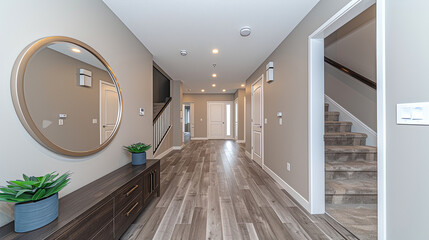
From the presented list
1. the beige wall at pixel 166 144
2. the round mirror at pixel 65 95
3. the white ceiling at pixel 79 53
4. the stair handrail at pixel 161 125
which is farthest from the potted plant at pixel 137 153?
the beige wall at pixel 166 144

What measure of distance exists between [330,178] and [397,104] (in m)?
1.61

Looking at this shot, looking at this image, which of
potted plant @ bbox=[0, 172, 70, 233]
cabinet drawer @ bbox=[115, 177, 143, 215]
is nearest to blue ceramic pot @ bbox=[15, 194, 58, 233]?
potted plant @ bbox=[0, 172, 70, 233]

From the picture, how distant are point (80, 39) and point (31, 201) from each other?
1.36 metres

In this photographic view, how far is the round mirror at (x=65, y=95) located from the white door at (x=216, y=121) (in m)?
6.75

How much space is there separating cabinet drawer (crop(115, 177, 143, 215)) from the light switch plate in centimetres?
Result: 217

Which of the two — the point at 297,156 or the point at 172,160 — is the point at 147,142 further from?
the point at 297,156

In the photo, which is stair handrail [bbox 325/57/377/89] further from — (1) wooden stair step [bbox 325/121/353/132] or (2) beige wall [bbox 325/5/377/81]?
(1) wooden stair step [bbox 325/121/353/132]

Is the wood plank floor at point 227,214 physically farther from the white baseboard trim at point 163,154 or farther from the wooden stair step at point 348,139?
the white baseboard trim at point 163,154

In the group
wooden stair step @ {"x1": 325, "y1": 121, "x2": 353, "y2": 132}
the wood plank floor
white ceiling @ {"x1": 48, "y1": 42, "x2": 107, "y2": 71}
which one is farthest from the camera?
wooden stair step @ {"x1": 325, "y1": 121, "x2": 353, "y2": 132}

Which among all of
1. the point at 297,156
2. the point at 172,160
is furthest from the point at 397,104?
the point at 172,160

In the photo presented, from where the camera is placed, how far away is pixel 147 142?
9.50 feet

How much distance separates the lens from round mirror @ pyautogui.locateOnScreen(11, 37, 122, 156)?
3.49 ft

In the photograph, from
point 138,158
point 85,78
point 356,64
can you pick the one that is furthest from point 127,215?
point 356,64

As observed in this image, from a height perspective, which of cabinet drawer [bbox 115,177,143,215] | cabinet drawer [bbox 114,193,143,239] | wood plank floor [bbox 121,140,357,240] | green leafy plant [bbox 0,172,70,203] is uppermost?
green leafy plant [bbox 0,172,70,203]
